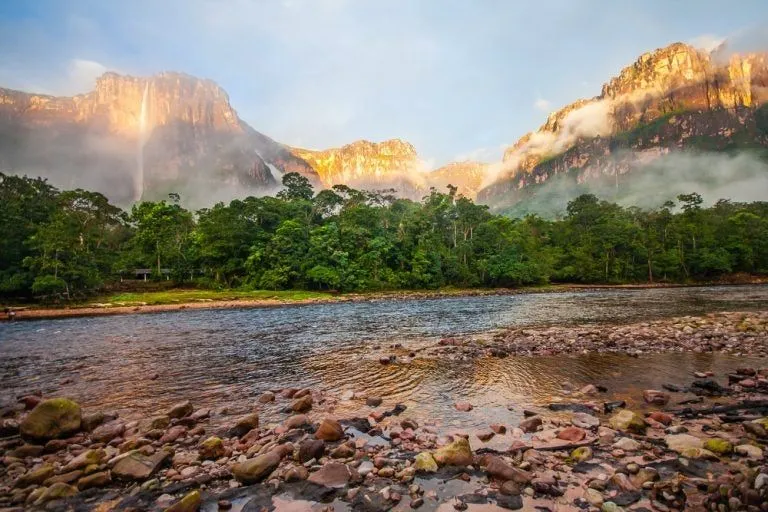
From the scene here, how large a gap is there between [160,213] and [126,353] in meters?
79.9

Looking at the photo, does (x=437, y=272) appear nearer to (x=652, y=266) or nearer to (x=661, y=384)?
(x=652, y=266)

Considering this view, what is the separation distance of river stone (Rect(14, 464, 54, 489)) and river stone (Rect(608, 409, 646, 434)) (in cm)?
1125

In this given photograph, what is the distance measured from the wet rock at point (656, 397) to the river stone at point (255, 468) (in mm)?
9427

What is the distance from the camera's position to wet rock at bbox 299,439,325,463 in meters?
7.20

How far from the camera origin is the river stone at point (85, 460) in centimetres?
700

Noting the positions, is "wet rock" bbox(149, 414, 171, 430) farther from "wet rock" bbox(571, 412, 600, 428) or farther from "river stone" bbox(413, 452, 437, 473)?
"wet rock" bbox(571, 412, 600, 428)

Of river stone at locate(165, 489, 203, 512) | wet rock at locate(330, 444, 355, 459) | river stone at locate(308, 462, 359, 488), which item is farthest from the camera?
wet rock at locate(330, 444, 355, 459)

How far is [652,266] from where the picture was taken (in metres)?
84.2

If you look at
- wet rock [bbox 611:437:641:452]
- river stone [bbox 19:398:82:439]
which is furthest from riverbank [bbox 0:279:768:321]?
wet rock [bbox 611:437:641:452]

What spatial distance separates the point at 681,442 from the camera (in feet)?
23.2

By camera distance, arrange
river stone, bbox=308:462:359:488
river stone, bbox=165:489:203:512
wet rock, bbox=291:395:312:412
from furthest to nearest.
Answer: wet rock, bbox=291:395:312:412 < river stone, bbox=308:462:359:488 < river stone, bbox=165:489:203:512

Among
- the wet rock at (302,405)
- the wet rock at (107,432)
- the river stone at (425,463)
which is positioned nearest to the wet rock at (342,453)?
the river stone at (425,463)

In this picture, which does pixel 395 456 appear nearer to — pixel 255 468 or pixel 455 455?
pixel 455 455

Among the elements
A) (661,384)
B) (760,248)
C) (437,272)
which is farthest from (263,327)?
(760,248)
